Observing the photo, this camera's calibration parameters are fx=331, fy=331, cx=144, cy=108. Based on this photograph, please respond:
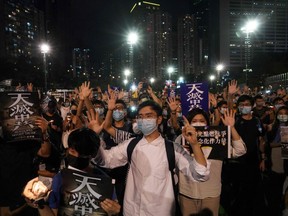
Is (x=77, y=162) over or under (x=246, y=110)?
under

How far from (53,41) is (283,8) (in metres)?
76.9

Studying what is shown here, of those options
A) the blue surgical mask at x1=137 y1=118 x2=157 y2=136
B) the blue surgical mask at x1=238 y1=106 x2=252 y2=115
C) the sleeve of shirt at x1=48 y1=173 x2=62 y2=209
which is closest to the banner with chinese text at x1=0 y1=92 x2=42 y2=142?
the sleeve of shirt at x1=48 y1=173 x2=62 y2=209

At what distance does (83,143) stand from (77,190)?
0.41m

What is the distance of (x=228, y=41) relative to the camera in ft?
315

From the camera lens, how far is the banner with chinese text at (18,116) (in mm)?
3482

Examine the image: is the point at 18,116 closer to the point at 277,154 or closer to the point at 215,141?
the point at 215,141

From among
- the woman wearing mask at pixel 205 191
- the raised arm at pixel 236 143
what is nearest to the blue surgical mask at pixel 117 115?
the woman wearing mask at pixel 205 191

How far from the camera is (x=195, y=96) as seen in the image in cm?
589

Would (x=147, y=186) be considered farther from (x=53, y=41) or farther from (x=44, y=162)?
(x=53, y=41)

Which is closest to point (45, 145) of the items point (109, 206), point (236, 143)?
point (109, 206)

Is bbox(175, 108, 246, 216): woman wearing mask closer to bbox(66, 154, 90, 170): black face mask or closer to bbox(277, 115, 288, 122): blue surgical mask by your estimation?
bbox(66, 154, 90, 170): black face mask

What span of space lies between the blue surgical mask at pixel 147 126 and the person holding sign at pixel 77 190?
559 millimetres

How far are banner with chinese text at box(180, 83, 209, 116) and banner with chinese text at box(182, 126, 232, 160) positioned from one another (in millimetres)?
2009

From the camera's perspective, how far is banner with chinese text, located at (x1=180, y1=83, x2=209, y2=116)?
5.85m
